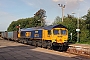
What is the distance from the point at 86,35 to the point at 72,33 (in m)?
2.95

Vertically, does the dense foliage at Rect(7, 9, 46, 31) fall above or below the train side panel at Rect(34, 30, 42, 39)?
above

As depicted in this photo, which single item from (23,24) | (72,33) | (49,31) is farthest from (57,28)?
(23,24)

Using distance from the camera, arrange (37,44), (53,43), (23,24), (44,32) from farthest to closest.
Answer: (23,24) < (37,44) < (44,32) < (53,43)

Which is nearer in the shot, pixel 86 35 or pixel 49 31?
pixel 49 31

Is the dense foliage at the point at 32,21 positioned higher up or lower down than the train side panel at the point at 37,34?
higher up

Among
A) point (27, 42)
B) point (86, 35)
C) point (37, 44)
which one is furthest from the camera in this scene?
point (86, 35)

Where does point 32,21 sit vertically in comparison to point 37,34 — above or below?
above

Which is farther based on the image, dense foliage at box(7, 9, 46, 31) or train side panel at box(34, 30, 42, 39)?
dense foliage at box(7, 9, 46, 31)

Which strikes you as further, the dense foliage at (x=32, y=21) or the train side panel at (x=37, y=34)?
the dense foliage at (x=32, y=21)

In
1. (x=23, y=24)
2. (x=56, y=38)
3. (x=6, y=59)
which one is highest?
(x=23, y=24)

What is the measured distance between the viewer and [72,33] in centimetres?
4088

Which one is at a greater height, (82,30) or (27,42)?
(82,30)

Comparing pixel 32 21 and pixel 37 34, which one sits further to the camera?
pixel 32 21

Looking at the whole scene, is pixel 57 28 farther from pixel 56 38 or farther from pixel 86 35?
pixel 86 35
